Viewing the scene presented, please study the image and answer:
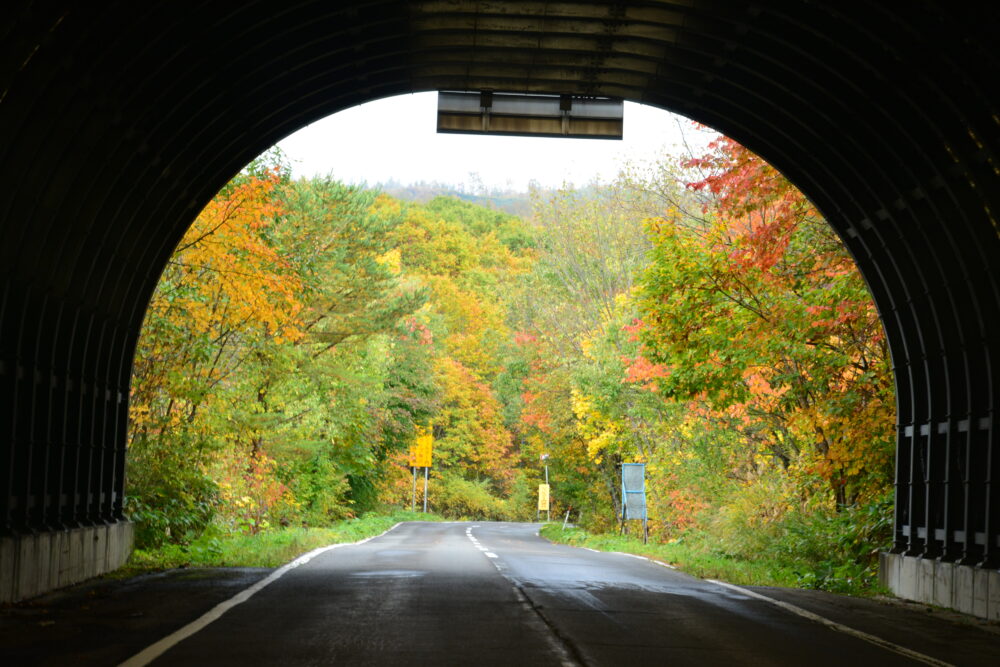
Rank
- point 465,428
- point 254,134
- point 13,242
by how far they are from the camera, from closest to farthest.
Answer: point 13,242 → point 254,134 → point 465,428

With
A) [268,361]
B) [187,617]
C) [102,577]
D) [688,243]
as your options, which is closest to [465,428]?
[268,361]

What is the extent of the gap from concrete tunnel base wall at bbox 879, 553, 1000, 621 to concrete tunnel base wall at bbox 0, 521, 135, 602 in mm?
9317

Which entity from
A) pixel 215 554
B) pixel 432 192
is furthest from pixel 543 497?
pixel 432 192

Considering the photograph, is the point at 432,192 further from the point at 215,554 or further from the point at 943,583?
the point at 943,583

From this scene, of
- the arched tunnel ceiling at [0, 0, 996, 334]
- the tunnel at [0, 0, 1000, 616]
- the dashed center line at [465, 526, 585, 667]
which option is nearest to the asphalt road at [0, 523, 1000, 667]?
the dashed center line at [465, 526, 585, 667]

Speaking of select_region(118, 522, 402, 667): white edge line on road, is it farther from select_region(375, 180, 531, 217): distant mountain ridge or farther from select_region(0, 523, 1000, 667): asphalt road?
select_region(375, 180, 531, 217): distant mountain ridge

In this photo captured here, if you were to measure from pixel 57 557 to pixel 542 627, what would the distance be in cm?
581

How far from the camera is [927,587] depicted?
44.3 ft

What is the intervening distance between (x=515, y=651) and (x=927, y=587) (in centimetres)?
730

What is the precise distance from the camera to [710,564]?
20.9 meters

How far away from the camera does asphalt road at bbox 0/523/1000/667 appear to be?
25.7 ft

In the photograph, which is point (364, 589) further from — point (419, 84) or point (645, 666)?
point (419, 84)

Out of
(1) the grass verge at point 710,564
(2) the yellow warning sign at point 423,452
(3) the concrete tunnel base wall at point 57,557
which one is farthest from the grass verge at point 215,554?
(2) the yellow warning sign at point 423,452

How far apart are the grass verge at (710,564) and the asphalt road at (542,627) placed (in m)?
2.54
